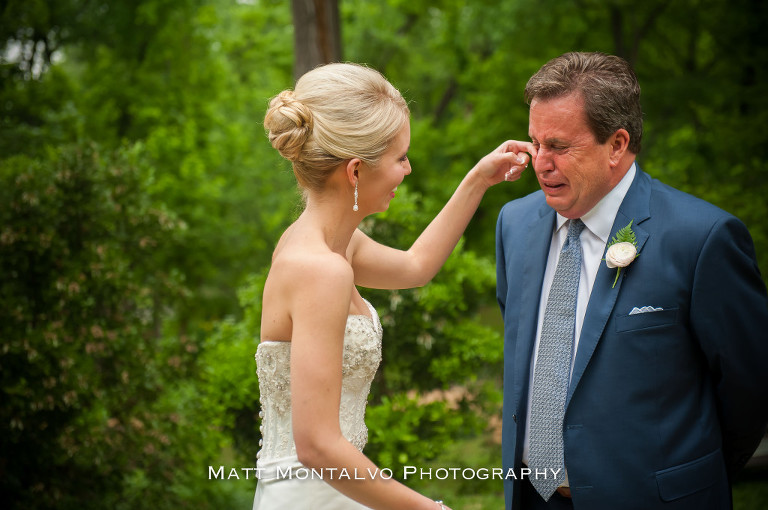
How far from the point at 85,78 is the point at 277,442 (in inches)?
547

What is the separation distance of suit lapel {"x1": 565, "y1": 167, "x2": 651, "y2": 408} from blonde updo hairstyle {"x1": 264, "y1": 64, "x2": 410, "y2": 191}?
3.01 ft

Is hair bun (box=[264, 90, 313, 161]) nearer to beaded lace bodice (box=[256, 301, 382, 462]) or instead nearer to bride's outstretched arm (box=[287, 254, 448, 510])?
bride's outstretched arm (box=[287, 254, 448, 510])

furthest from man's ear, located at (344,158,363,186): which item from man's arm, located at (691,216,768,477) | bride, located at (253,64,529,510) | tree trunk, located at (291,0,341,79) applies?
tree trunk, located at (291,0,341,79)

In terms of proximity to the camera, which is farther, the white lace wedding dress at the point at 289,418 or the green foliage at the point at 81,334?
the green foliage at the point at 81,334

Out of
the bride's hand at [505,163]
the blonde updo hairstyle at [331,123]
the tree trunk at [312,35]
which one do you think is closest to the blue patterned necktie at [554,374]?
the bride's hand at [505,163]

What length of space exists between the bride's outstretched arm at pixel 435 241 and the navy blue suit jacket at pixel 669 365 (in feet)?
2.09

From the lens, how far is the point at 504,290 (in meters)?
3.55

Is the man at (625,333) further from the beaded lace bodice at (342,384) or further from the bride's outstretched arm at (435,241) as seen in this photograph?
the beaded lace bodice at (342,384)

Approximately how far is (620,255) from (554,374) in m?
0.54

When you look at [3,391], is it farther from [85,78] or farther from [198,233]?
[85,78]

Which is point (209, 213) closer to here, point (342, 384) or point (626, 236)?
point (342, 384)

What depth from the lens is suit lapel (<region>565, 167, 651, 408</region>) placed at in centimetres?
274

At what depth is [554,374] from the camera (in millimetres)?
2914

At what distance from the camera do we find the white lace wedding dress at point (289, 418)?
2.75 m
